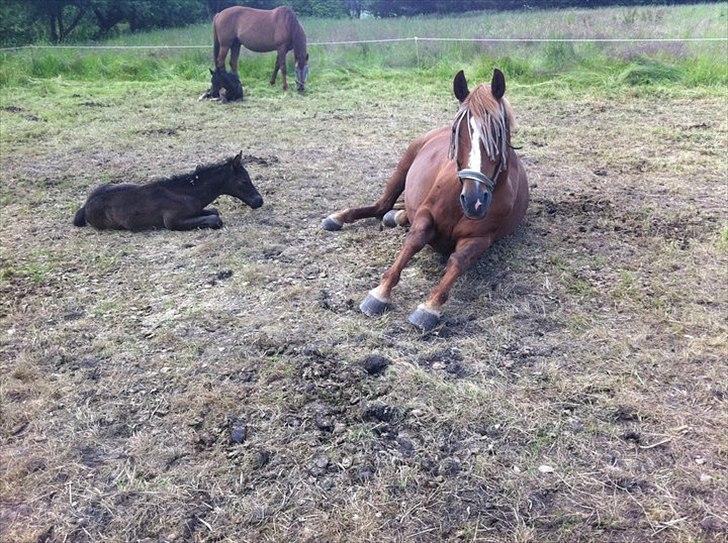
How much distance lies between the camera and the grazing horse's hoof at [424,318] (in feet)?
11.6

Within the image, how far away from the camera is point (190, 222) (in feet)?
17.1

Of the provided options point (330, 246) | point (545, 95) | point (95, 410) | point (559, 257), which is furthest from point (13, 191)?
point (545, 95)

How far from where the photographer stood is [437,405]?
9.47 ft

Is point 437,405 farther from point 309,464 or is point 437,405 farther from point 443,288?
point 443,288

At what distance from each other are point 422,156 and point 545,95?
663cm

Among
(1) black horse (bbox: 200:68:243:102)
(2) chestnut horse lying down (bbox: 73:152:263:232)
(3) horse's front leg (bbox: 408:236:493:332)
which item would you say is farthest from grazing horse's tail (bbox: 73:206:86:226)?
(1) black horse (bbox: 200:68:243:102)

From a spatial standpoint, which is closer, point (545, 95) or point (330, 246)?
point (330, 246)

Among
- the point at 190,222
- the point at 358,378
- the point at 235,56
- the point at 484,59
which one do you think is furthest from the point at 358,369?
the point at 235,56

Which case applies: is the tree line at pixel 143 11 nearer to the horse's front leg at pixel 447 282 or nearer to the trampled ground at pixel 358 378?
the trampled ground at pixel 358 378

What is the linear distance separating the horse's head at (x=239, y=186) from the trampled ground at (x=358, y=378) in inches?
6.8

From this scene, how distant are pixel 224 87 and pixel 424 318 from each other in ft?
28.7

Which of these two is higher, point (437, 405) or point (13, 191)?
point (13, 191)

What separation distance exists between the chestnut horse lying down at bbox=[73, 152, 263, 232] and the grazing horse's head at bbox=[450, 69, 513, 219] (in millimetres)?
2564

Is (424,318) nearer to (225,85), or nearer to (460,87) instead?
(460,87)
